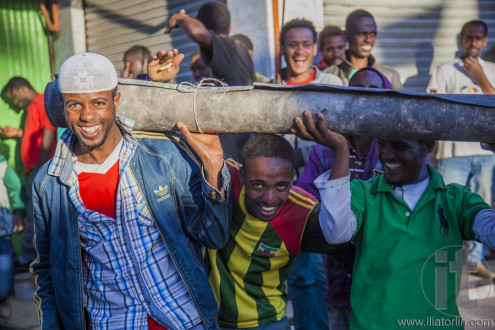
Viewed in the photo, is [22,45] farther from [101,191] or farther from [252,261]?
[252,261]

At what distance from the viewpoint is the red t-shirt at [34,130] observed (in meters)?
5.83

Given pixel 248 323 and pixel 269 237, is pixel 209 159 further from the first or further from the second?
pixel 248 323

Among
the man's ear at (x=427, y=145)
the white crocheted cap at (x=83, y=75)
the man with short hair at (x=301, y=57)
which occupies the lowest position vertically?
the man's ear at (x=427, y=145)

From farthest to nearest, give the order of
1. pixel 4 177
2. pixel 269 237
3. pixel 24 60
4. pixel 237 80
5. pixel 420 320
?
1. pixel 24 60
2. pixel 4 177
3. pixel 237 80
4. pixel 269 237
5. pixel 420 320

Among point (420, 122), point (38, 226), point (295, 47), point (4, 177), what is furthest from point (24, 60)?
point (420, 122)

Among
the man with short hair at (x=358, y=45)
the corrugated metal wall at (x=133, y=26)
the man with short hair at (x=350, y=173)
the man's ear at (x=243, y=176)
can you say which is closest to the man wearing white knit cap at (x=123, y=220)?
the man's ear at (x=243, y=176)

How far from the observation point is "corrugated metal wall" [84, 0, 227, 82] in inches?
283

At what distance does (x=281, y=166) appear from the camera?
2.62 meters

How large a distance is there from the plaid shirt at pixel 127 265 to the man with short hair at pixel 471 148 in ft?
12.2

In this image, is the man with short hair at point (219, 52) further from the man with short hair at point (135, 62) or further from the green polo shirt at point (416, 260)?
the man with short hair at point (135, 62)

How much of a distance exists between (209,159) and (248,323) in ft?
2.84

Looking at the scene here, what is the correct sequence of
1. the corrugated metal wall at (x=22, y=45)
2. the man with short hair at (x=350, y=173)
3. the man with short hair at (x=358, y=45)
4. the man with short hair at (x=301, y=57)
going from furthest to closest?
the corrugated metal wall at (x=22, y=45) < the man with short hair at (x=358, y=45) < the man with short hair at (x=301, y=57) < the man with short hair at (x=350, y=173)

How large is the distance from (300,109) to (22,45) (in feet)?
25.8

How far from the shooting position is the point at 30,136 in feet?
20.2
